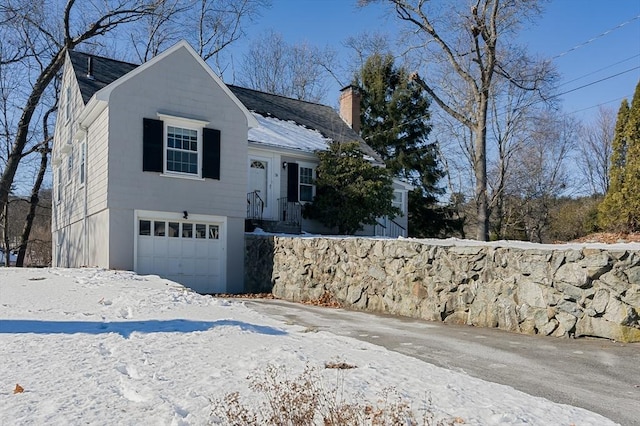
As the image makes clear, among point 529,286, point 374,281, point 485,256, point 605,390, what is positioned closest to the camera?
point 605,390

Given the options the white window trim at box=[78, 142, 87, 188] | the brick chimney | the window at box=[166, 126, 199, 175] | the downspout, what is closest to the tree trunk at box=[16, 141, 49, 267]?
the white window trim at box=[78, 142, 87, 188]

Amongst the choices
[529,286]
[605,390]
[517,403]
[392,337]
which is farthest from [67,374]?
[529,286]

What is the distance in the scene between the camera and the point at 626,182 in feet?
42.6

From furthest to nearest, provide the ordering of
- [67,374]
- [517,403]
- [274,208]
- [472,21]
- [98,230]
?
[472,21]
[274,208]
[98,230]
[67,374]
[517,403]

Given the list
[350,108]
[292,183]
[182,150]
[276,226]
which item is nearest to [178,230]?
[182,150]

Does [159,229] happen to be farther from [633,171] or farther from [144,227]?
[633,171]

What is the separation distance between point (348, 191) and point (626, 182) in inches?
311

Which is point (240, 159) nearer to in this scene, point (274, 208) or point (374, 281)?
point (274, 208)

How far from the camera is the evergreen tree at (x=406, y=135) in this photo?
84.8ft

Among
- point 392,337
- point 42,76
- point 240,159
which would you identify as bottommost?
point 392,337

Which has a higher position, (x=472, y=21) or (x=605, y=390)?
(x=472, y=21)

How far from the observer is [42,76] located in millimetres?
24391

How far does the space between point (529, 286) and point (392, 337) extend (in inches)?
88.5

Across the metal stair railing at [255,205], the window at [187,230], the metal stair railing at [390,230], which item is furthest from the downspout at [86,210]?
the metal stair railing at [390,230]
